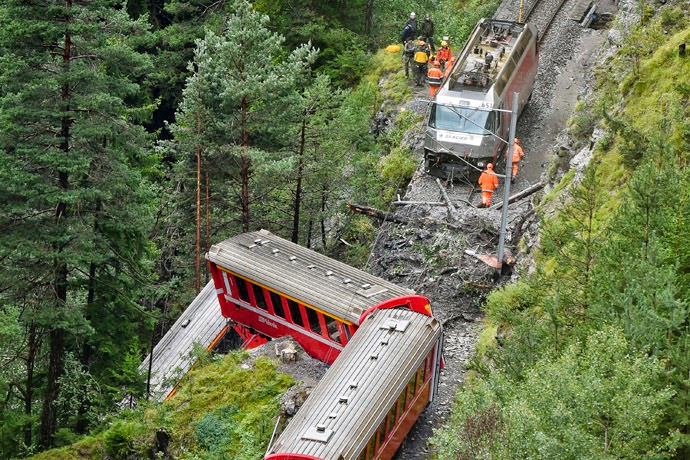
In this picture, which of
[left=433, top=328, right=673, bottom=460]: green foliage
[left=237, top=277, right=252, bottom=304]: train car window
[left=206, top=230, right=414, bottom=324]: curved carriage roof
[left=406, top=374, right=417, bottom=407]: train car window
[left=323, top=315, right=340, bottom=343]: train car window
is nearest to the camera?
[left=433, top=328, right=673, bottom=460]: green foliage

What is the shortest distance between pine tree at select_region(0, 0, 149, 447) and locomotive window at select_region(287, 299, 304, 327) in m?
3.99

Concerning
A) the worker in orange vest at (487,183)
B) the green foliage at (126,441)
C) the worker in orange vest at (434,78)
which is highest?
the worker in orange vest at (434,78)

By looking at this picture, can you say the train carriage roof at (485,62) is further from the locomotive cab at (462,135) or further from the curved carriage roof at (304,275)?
the curved carriage roof at (304,275)

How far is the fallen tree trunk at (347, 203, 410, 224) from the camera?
25.5m

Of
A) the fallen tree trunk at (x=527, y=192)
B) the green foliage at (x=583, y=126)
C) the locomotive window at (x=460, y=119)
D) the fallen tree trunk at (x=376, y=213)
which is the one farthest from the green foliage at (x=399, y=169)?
the green foliage at (x=583, y=126)

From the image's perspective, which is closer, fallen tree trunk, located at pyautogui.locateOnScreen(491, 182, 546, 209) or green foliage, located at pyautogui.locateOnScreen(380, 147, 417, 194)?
fallen tree trunk, located at pyautogui.locateOnScreen(491, 182, 546, 209)

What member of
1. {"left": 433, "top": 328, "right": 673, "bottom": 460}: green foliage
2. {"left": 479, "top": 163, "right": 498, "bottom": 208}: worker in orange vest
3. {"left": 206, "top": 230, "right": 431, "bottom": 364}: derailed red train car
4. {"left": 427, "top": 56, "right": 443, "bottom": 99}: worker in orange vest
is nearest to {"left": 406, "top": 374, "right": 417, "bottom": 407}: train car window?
{"left": 206, "top": 230, "right": 431, "bottom": 364}: derailed red train car

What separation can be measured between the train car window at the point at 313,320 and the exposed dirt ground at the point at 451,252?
0.73 metres

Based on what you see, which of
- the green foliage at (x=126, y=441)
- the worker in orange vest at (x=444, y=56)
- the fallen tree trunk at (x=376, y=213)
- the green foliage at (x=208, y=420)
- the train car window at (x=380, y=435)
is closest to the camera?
the train car window at (x=380, y=435)

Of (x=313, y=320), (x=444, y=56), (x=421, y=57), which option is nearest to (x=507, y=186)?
(x=313, y=320)

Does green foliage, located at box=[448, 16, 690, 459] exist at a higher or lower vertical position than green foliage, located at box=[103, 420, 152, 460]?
higher

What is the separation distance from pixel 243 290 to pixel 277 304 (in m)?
1.21

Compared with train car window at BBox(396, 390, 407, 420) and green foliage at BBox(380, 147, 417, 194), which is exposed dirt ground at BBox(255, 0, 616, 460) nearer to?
green foliage at BBox(380, 147, 417, 194)

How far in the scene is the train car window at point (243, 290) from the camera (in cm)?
2110
